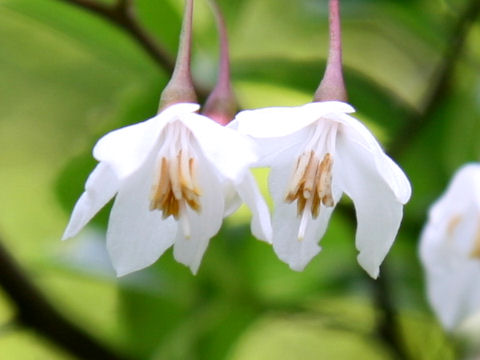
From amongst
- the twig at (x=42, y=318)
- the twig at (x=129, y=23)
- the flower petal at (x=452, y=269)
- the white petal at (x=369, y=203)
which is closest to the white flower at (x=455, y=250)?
the flower petal at (x=452, y=269)

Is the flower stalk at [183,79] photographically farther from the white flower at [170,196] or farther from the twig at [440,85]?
the twig at [440,85]

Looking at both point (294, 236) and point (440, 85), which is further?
point (440, 85)

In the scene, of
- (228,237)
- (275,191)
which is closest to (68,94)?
(228,237)

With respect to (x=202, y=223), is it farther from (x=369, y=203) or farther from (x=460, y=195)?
(x=460, y=195)

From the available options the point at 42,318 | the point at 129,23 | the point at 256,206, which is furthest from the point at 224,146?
the point at 42,318

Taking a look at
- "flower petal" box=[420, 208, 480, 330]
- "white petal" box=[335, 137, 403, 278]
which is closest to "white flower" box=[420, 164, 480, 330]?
"flower petal" box=[420, 208, 480, 330]

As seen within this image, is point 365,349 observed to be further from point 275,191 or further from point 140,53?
point 275,191
